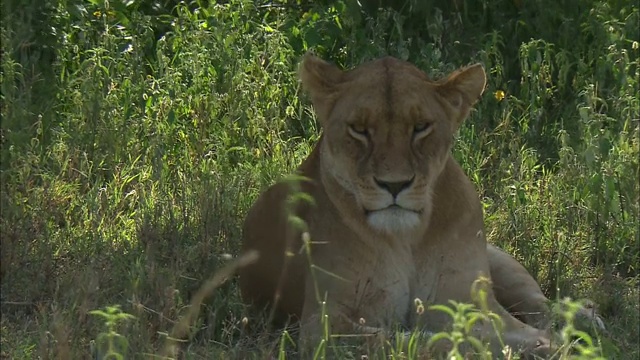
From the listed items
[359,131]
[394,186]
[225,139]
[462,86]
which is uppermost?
[462,86]

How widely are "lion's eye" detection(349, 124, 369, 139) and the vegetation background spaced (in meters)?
0.68

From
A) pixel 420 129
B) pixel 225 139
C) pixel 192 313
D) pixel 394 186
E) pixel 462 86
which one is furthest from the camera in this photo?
pixel 225 139

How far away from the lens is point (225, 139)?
6461 millimetres

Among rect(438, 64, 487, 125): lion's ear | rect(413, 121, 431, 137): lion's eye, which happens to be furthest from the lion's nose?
rect(438, 64, 487, 125): lion's ear

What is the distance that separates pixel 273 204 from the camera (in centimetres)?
511

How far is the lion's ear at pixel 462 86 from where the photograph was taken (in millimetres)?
4598

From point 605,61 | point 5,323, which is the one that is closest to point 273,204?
point 5,323

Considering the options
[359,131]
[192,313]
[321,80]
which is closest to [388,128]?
[359,131]

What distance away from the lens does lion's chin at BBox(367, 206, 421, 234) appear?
14.3 feet

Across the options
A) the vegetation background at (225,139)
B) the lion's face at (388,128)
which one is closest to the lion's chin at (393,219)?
the lion's face at (388,128)

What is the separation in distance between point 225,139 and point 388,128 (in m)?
2.14

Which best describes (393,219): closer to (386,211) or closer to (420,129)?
(386,211)

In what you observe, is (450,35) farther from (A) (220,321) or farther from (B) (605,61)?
(A) (220,321)

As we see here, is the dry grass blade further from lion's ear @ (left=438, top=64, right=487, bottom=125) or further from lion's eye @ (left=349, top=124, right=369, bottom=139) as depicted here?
lion's ear @ (left=438, top=64, right=487, bottom=125)
